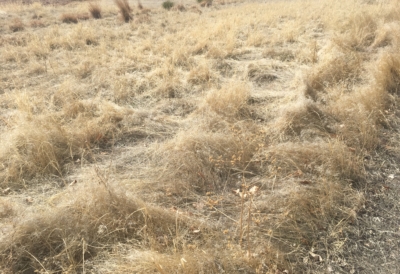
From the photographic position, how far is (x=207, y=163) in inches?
103

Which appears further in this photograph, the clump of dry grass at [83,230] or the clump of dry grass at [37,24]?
the clump of dry grass at [37,24]

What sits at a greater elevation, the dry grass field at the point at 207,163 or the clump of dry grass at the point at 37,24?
the clump of dry grass at the point at 37,24

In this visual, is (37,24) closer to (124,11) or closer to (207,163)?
(124,11)

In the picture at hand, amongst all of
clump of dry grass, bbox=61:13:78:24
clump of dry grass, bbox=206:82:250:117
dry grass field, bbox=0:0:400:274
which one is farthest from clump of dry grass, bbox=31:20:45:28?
clump of dry grass, bbox=206:82:250:117

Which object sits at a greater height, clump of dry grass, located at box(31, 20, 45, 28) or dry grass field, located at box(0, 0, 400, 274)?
clump of dry grass, located at box(31, 20, 45, 28)

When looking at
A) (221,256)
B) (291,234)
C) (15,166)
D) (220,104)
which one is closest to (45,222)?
(15,166)

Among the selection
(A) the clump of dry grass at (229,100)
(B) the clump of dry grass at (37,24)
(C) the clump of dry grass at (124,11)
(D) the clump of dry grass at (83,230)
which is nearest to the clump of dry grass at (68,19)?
(B) the clump of dry grass at (37,24)

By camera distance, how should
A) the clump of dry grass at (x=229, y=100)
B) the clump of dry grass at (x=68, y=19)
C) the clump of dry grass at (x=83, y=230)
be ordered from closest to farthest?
1. the clump of dry grass at (x=83, y=230)
2. the clump of dry grass at (x=229, y=100)
3. the clump of dry grass at (x=68, y=19)

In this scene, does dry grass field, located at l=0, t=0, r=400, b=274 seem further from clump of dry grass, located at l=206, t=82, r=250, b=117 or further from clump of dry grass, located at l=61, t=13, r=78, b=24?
clump of dry grass, located at l=61, t=13, r=78, b=24

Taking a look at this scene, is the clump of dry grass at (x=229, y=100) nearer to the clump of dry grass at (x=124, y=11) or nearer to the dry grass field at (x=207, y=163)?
the dry grass field at (x=207, y=163)

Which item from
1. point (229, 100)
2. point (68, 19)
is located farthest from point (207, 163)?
point (68, 19)

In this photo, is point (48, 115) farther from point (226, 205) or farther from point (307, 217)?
point (307, 217)

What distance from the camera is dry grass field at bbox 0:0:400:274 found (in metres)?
1.87

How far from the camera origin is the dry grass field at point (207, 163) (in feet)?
6.15
